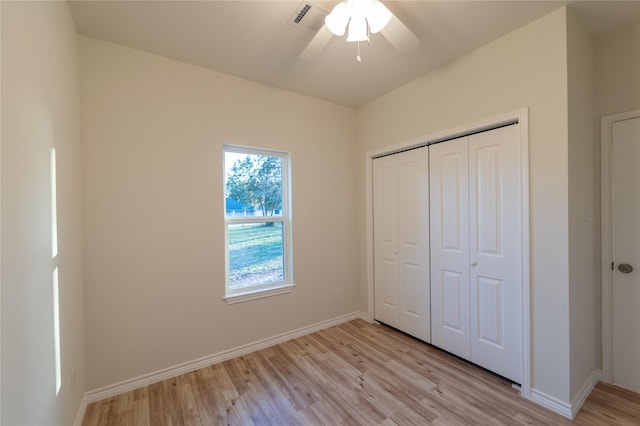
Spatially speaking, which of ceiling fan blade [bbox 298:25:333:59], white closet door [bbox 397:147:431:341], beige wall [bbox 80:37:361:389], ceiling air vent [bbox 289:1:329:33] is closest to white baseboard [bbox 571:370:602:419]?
white closet door [bbox 397:147:431:341]

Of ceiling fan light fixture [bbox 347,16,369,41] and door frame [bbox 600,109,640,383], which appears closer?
ceiling fan light fixture [bbox 347,16,369,41]

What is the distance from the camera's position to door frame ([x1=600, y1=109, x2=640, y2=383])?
2.06 metres

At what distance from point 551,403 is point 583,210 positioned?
4.43ft

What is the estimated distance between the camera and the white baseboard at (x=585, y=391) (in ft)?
5.83

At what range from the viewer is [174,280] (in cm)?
229

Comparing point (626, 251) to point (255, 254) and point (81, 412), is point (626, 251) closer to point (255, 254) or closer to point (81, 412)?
point (255, 254)

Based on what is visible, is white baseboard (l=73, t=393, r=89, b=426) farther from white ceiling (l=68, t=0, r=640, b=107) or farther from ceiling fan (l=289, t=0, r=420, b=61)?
ceiling fan (l=289, t=0, r=420, b=61)

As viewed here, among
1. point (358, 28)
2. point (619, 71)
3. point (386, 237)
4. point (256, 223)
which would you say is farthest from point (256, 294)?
point (619, 71)

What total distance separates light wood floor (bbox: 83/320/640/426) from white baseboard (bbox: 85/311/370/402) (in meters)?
0.05

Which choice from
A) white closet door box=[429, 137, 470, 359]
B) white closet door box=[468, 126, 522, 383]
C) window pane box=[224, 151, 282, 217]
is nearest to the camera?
white closet door box=[468, 126, 522, 383]

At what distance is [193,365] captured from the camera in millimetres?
2350

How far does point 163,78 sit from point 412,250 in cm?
282

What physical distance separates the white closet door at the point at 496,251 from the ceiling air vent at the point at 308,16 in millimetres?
1550

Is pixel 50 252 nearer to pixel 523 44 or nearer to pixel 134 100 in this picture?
pixel 134 100
